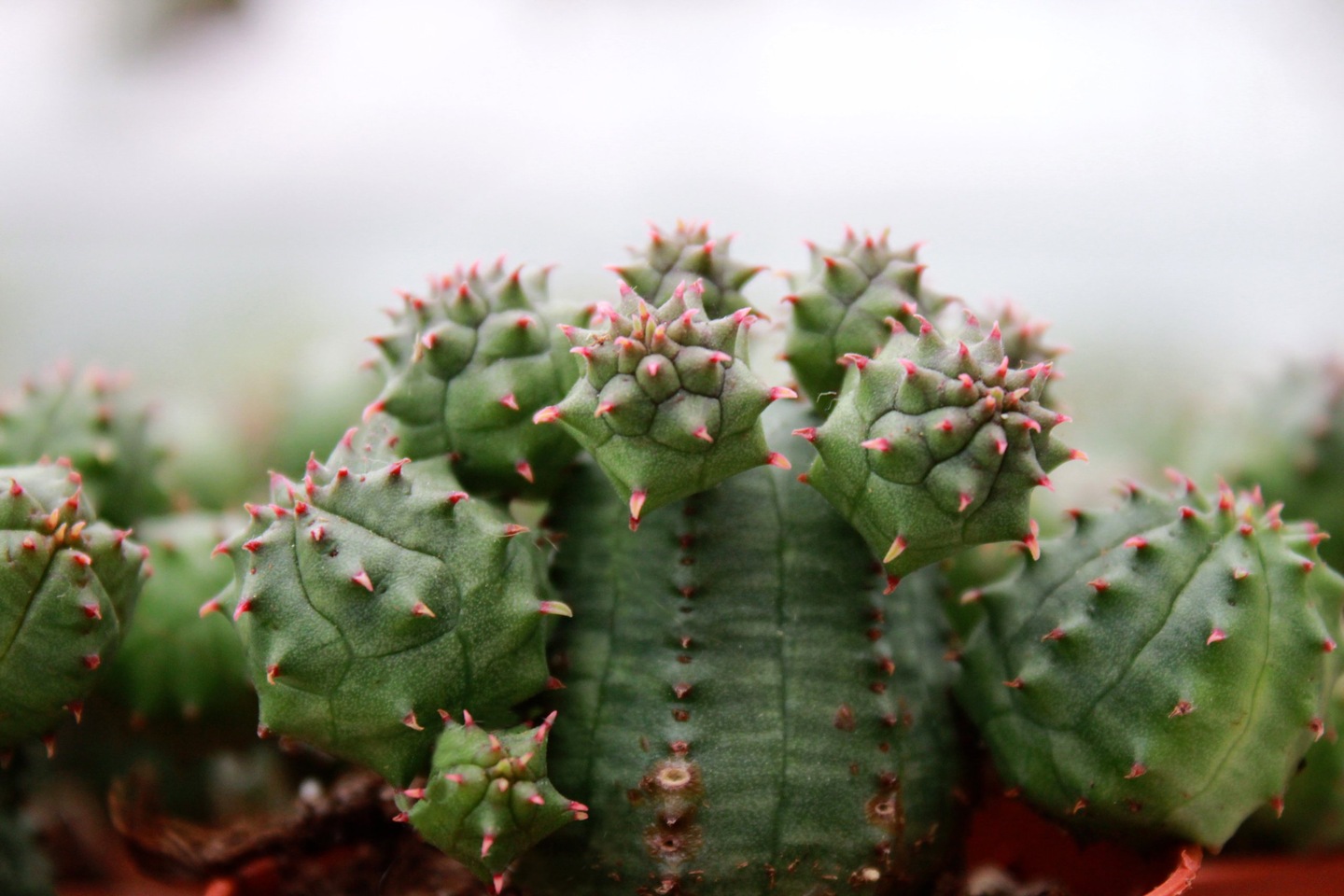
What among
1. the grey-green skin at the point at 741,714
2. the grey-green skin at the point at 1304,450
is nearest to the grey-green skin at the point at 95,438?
the grey-green skin at the point at 741,714

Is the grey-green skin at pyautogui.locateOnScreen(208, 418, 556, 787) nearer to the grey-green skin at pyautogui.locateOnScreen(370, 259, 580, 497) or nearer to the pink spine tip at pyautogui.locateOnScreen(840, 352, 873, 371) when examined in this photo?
the grey-green skin at pyautogui.locateOnScreen(370, 259, 580, 497)

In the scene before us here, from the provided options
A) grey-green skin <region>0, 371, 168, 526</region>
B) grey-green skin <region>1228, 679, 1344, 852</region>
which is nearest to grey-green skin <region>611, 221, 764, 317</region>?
grey-green skin <region>0, 371, 168, 526</region>

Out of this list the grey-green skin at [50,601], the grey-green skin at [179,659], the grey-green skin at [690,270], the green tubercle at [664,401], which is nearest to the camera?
the green tubercle at [664,401]

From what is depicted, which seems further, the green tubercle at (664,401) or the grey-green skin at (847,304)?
the grey-green skin at (847,304)

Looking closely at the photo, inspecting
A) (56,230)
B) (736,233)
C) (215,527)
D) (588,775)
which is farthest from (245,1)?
(588,775)

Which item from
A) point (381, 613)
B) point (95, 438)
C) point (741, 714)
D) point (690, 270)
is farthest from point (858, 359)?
point (95, 438)

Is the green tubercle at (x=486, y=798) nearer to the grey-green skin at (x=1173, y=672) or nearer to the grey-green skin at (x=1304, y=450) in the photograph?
the grey-green skin at (x=1173, y=672)
